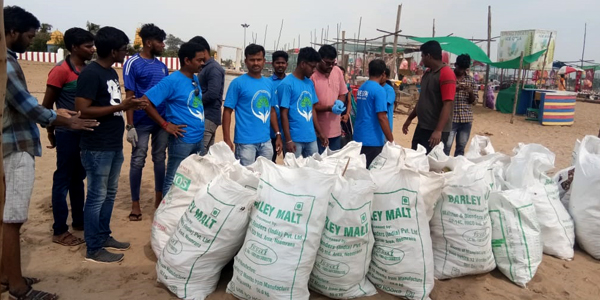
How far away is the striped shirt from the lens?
211 centimetres

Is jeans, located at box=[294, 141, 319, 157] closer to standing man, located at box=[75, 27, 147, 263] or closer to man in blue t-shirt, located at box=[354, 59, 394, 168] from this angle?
man in blue t-shirt, located at box=[354, 59, 394, 168]

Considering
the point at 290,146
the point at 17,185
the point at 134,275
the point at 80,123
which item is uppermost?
the point at 80,123

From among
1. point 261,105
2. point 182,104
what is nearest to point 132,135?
→ point 182,104

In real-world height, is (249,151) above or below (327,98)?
below

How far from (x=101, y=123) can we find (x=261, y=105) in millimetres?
1247

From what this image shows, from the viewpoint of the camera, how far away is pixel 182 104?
10.5 feet

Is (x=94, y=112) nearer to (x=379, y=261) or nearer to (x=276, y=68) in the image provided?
(x=379, y=261)

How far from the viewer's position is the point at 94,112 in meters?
2.51

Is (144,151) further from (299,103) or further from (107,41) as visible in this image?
(299,103)

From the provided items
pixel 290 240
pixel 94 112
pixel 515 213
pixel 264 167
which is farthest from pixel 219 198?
pixel 515 213

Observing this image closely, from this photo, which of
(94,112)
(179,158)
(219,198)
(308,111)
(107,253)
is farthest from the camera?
(308,111)

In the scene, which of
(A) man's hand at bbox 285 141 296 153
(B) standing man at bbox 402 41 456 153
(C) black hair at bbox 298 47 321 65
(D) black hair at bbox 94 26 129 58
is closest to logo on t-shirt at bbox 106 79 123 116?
(D) black hair at bbox 94 26 129 58

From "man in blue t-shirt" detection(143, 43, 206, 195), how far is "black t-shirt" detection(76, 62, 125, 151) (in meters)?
0.40

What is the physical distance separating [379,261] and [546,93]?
11.2 metres
